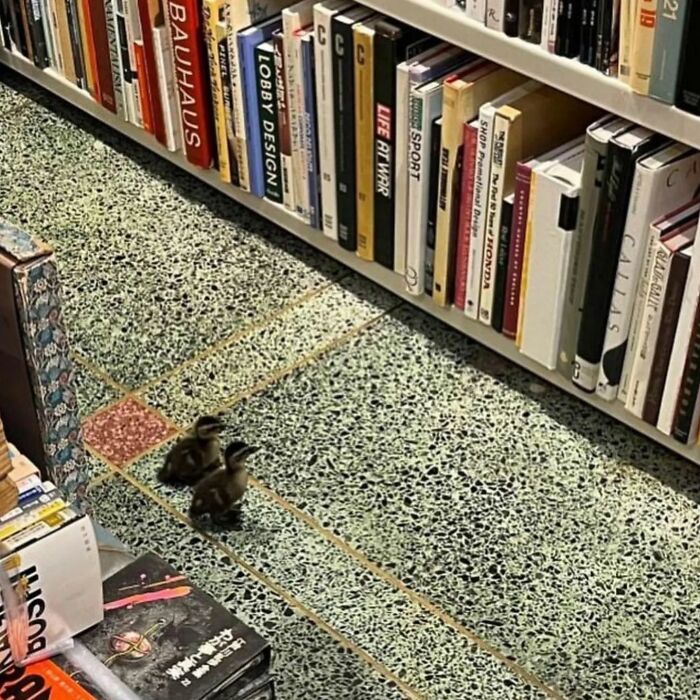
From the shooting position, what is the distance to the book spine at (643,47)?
1519 mm

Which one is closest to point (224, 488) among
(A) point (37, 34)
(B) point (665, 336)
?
(B) point (665, 336)

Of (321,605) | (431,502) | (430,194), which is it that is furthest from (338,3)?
(321,605)

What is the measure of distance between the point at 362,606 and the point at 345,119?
0.74 m

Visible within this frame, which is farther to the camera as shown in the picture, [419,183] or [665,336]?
[419,183]

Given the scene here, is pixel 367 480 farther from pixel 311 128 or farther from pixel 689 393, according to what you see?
pixel 311 128

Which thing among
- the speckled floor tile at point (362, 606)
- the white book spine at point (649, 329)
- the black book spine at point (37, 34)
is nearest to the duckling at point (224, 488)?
the speckled floor tile at point (362, 606)

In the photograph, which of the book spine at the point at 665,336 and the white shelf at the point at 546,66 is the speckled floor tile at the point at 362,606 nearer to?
the book spine at the point at 665,336

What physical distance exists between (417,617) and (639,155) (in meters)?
0.63

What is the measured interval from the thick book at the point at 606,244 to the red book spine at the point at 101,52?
104cm

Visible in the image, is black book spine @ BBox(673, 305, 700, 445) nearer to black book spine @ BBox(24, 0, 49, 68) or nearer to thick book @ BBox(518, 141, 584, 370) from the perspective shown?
thick book @ BBox(518, 141, 584, 370)

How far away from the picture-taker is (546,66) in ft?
5.46

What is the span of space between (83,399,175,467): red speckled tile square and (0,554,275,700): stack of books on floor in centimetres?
51

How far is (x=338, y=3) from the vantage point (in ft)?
6.26

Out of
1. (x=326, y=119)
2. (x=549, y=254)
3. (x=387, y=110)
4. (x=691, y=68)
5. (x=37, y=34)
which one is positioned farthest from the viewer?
(x=37, y=34)
